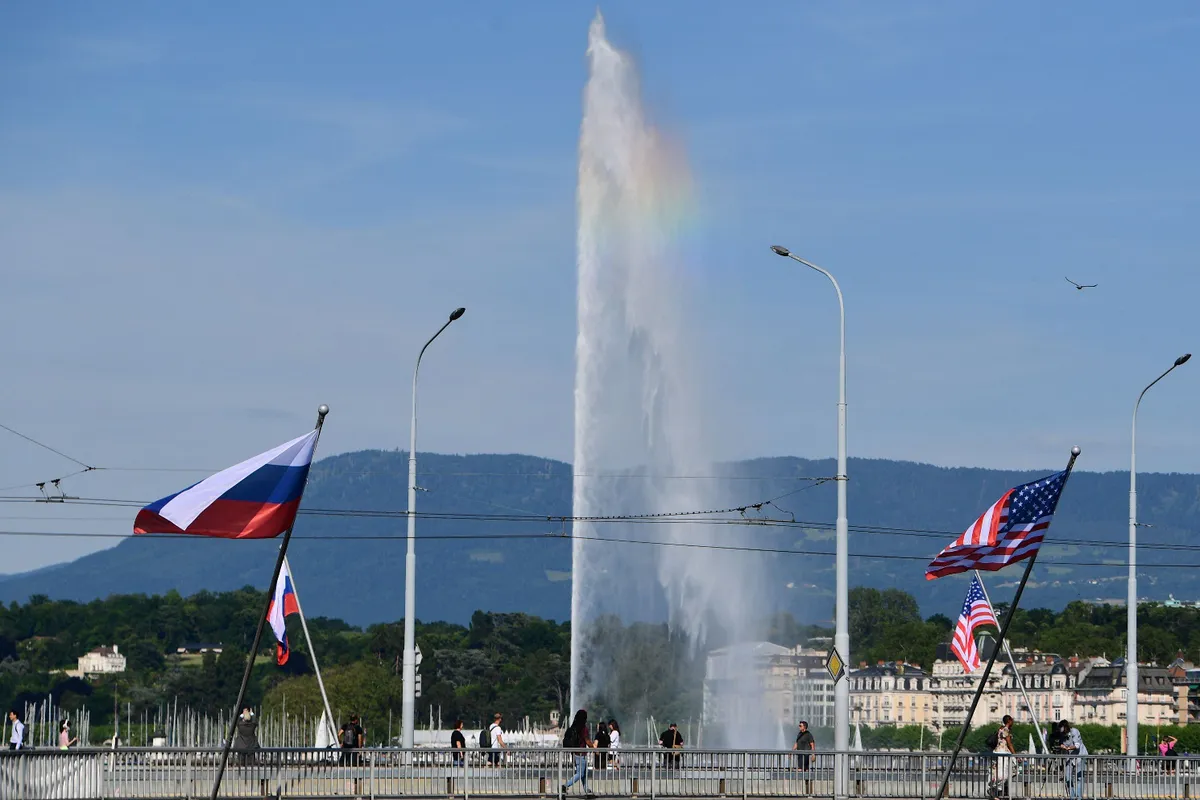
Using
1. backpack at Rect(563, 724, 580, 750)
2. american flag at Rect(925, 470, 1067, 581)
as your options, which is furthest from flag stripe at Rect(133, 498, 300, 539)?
backpack at Rect(563, 724, 580, 750)

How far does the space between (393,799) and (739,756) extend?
6557 mm

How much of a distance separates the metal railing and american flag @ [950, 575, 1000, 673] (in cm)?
833

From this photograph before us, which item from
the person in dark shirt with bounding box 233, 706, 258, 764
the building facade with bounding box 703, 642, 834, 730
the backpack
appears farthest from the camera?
the building facade with bounding box 703, 642, 834, 730

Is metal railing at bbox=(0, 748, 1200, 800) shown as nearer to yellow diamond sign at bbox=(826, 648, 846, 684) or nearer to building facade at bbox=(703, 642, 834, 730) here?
yellow diamond sign at bbox=(826, 648, 846, 684)

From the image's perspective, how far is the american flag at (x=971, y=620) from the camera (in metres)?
45.3

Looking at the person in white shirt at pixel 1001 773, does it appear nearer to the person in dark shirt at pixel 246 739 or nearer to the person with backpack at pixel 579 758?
the person with backpack at pixel 579 758

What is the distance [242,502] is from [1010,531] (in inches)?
471

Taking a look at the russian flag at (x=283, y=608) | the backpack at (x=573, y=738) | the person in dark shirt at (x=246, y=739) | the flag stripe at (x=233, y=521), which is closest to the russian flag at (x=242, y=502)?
the flag stripe at (x=233, y=521)

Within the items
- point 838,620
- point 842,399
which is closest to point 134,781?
point 838,620

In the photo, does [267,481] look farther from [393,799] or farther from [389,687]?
[389,687]

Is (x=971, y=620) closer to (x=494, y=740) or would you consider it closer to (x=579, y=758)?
(x=494, y=740)

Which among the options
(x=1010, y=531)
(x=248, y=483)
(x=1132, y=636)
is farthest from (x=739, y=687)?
(x=248, y=483)

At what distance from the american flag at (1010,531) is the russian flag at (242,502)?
34.5 feet

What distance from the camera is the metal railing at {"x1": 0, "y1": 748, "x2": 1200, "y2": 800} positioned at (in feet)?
103
